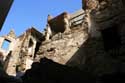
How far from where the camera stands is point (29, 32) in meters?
16.2

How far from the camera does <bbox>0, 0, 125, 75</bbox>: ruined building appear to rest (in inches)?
392

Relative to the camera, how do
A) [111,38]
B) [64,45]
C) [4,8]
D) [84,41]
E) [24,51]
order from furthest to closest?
[24,51] < [64,45] < [84,41] < [111,38] < [4,8]

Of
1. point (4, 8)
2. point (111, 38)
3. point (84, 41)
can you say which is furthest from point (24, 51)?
point (4, 8)

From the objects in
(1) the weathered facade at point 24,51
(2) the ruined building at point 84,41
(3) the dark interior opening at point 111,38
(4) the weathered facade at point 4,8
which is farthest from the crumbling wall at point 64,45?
(4) the weathered facade at point 4,8

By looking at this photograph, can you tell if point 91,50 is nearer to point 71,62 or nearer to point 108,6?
point 71,62

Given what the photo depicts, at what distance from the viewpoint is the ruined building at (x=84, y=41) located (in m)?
9.96

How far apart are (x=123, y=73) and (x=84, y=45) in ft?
12.5

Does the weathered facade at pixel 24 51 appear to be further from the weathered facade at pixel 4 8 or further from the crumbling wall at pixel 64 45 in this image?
the weathered facade at pixel 4 8

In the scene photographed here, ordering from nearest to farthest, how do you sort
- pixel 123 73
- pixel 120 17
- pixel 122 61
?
pixel 123 73, pixel 122 61, pixel 120 17

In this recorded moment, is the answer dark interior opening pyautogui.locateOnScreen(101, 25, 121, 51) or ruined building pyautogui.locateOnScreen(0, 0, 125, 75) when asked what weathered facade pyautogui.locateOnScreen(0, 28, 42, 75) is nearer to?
ruined building pyautogui.locateOnScreen(0, 0, 125, 75)

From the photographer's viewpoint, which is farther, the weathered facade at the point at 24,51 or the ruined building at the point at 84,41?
the weathered facade at the point at 24,51

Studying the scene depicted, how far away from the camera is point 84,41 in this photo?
465 inches

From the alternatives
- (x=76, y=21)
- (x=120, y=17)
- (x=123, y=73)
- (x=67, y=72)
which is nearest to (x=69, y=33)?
(x=76, y=21)

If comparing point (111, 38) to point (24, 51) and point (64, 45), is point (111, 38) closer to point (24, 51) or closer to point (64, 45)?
point (64, 45)
